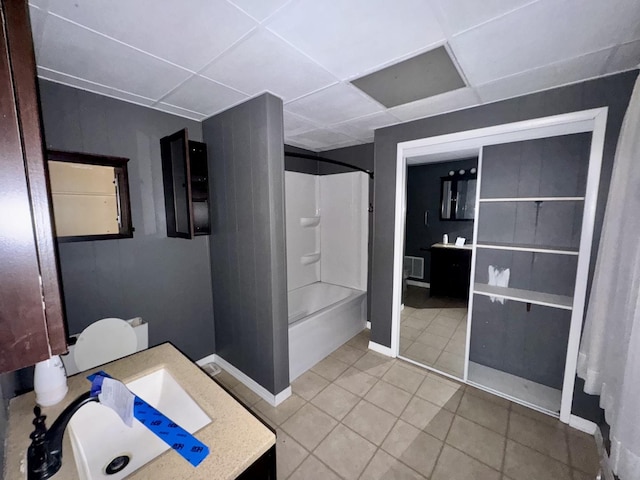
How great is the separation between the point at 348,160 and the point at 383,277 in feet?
5.51

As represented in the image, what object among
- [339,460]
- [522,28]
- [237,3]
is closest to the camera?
[237,3]

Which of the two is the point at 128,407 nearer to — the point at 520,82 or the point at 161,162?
the point at 161,162

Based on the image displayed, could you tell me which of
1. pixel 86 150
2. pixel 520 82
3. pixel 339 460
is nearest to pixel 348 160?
pixel 520 82

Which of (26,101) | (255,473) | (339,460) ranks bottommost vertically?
(339,460)

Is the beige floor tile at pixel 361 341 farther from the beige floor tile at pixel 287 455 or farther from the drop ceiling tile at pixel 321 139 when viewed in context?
the drop ceiling tile at pixel 321 139

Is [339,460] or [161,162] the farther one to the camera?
[161,162]

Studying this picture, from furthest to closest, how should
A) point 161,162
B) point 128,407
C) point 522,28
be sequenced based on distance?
point 161,162, point 522,28, point 128,407

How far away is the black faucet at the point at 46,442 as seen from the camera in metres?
0.70

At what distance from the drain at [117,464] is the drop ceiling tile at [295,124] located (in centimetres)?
233

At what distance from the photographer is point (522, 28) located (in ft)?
3.84

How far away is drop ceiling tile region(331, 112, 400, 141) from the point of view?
90.4 inches

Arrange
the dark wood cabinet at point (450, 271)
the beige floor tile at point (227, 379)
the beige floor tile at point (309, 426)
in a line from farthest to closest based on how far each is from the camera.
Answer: the dark wood cabinet at point (450, 271) → the beige floor tile at point (227, 379) → the beige floor tile at point (309, 426)

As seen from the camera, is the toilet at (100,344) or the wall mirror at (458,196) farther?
the wall mirror at (458,196)

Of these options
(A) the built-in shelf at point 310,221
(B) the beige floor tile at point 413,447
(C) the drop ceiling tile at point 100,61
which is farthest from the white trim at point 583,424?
(C) the drop ceiling tile at point 100,61
